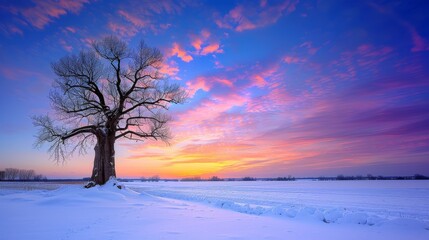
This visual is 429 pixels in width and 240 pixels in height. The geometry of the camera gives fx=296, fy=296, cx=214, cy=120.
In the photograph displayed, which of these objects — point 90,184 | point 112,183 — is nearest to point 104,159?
point 90,184

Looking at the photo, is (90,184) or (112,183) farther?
(90,184)

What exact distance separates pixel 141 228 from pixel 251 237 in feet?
10.1

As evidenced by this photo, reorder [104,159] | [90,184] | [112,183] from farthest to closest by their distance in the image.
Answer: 1. [104,159]
2. [90,184]
3. [112,183]

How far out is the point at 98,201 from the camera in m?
14.1

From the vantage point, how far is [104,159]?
2148 cm

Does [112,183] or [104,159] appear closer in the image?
[112,183]

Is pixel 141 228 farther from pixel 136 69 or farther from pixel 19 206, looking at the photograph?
pixel 136 69

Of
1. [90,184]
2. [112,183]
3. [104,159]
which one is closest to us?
[112,183]

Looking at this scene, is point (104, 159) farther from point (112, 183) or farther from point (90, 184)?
point (112, 183)

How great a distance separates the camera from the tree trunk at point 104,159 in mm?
21236

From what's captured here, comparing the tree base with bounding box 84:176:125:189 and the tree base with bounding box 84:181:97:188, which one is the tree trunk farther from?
the tree base with bounding box 84:176:125:189

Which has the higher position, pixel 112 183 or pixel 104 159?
pixel 104 159

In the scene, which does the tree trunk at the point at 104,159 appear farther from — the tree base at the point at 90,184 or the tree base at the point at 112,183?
the tree base at the point at 112,183

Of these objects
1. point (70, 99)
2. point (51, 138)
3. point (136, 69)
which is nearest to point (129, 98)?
point (136, 69)
